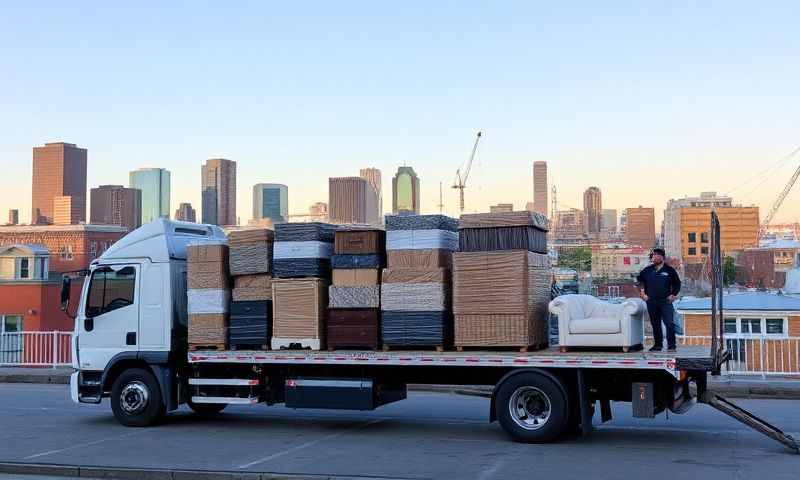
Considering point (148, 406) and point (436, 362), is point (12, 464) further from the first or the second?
point (436, 362)

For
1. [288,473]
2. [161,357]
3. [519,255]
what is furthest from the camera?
[161,357]

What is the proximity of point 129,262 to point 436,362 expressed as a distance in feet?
17.5

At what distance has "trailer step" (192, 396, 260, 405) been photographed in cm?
1331

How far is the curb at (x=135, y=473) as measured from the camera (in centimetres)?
962

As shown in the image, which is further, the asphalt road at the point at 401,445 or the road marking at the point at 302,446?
the road marking at the point at 302,446

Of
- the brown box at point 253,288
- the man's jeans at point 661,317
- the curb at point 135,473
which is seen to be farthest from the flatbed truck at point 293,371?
the curb at point 135,473

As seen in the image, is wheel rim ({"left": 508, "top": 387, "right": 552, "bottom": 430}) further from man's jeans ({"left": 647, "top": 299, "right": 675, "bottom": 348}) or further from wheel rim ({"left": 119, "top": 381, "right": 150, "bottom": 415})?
wheel rim ({"left": 119, "top": 381, "right": 150, "bottom": 415})

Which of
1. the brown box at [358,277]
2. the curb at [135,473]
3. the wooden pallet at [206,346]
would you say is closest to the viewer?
the curb at [135,473]

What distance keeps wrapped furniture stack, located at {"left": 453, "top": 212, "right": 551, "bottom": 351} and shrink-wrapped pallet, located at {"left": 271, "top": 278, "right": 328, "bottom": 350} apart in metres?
2.06

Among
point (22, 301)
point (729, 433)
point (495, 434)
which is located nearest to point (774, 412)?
point (729, 433)

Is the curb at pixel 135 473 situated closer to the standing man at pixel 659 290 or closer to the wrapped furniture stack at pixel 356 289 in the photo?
the wrapped furniture stack at pixel 356 289

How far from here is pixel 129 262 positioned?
1427 centimetres

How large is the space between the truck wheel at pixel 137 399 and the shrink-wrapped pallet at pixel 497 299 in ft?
15.8

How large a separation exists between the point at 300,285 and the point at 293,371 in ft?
4.11
